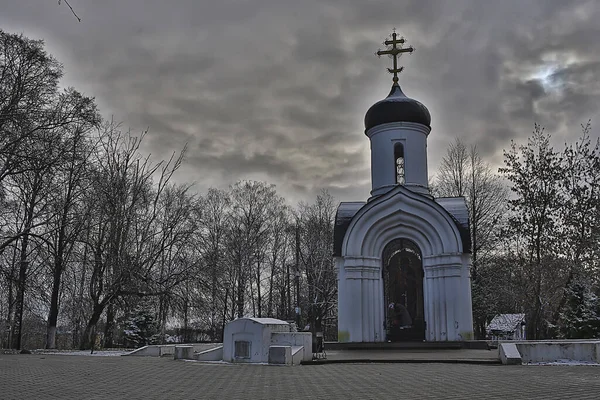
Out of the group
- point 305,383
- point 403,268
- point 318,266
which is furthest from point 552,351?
point 318,266

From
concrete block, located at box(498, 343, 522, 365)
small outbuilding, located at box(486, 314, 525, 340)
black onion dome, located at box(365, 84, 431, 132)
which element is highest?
black onion dome, located at box(365, 84, 431, 132)

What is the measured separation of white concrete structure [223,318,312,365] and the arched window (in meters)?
8.57

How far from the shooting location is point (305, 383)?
9555mm

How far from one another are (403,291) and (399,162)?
5.39 m

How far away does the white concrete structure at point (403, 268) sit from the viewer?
18875mm

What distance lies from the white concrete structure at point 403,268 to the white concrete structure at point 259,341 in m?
4.06

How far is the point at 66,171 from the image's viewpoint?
18.7m

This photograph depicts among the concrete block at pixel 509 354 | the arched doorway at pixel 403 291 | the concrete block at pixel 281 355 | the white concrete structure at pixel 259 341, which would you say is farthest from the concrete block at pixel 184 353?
the concrete block at pixel 509 354

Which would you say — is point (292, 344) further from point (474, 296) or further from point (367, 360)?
point (474, 296)

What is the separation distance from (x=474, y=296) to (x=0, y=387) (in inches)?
1076

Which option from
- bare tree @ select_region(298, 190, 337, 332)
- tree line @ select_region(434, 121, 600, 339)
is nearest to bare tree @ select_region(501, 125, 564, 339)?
tree line @ select_region(434, 121, 600, 339)

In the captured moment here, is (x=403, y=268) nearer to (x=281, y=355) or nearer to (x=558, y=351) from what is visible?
(x=281, y=355)

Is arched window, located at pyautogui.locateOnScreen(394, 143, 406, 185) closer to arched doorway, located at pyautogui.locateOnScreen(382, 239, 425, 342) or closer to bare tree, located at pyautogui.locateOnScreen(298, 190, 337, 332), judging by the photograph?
arched doorway, located at pyautogui.locateOnScreen(382, 239, 425, 342)

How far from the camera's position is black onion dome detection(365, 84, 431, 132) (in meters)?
21.6
